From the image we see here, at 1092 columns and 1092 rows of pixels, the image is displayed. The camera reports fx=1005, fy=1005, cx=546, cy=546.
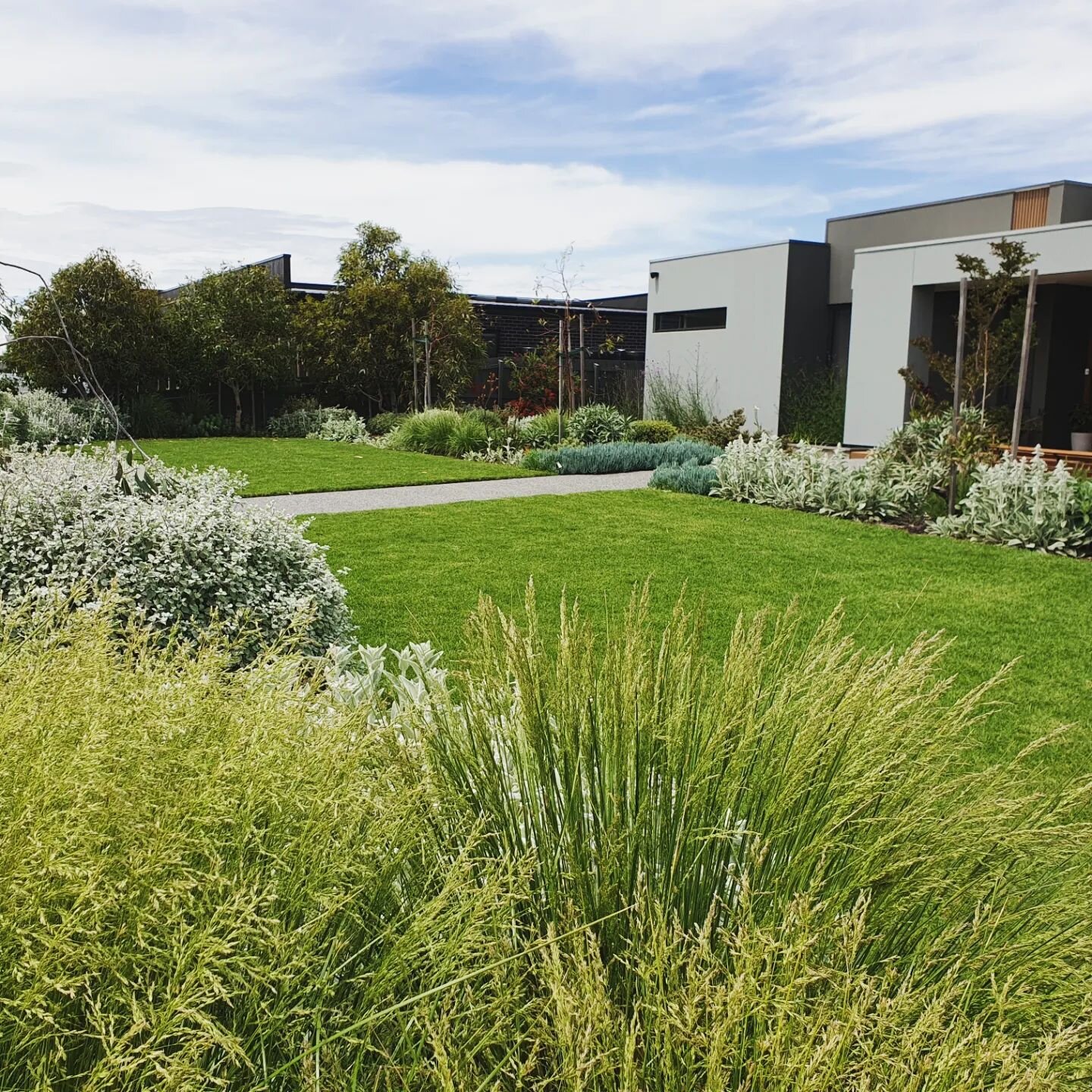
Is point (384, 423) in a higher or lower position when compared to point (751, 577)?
higher

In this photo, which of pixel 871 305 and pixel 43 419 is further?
pixel 43 419

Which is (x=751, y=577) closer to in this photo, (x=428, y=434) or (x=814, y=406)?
(x=428, y=434)

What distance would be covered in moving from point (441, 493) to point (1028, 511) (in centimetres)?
622

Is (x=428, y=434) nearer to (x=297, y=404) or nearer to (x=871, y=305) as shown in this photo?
(x=297, y=404)

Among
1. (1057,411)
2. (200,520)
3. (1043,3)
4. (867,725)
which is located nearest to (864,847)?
(867,725)

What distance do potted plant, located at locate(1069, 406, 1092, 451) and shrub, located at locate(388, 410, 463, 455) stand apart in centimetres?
1007

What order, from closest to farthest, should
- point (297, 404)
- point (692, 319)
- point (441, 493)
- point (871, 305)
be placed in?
point (441, 493)
point (871, 305)
point (297, 404)
point (692, 319)

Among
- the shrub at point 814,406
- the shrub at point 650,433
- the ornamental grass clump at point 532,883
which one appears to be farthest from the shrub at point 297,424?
the ornamental grass clump at point 532,883

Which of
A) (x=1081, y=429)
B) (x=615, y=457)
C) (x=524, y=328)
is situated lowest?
(x=615, y=457)

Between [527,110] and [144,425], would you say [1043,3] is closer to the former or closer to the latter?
[527,110]

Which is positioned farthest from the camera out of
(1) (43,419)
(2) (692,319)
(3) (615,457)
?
(2) (692,319)

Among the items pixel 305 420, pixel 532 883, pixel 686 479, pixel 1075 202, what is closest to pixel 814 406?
pixel 1075 202

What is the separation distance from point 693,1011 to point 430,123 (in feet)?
19.3

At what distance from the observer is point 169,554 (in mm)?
4211
